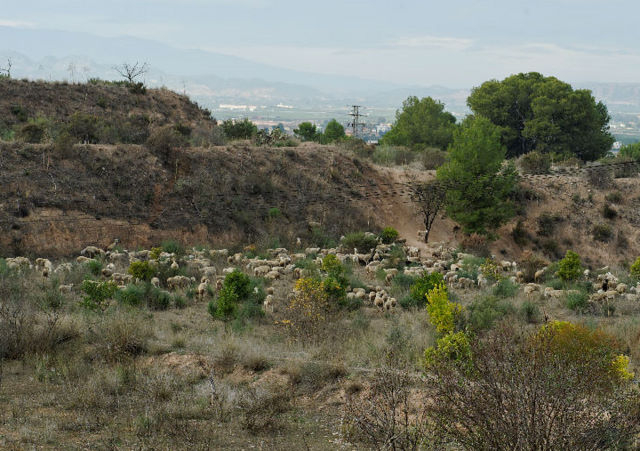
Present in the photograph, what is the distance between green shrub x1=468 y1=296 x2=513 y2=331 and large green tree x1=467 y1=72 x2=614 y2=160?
112ft

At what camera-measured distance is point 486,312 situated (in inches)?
495

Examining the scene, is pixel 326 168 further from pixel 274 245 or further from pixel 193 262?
pixel 193 262

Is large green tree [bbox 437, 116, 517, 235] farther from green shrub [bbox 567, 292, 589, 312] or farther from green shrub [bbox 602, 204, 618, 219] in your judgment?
green shrub [bbox 567, 292, 589, 312]

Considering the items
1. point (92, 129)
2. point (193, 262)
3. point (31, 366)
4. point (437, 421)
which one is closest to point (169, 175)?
point (92, 129)

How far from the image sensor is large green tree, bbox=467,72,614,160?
45469mm

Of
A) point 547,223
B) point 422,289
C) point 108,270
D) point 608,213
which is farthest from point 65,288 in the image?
point 608,213

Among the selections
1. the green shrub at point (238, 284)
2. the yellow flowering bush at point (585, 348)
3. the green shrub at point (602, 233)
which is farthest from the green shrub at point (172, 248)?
the green shrub at point (602, 233)

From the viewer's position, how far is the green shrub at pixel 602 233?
32875 mm

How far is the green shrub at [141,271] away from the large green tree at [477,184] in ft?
→ 58.2

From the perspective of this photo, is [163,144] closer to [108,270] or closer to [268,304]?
[108,270]

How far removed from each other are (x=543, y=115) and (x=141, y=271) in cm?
3829

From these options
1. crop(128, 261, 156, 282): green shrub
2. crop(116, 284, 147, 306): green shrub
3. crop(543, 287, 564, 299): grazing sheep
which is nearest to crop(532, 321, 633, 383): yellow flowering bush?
crop(543, 287, 564, 299): grazing sheep

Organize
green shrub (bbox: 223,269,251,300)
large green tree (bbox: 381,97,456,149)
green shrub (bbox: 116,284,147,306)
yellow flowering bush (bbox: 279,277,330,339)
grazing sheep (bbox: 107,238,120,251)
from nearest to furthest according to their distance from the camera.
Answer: yellow flowering bush (bbox: 279,277,330,339), green shrub (bbox: 116,284,147,306), green shrub (bbox: 223,269,251,300), grazing sheep (bbox: 107,238,120,251), large green tree (bbox: 381,97,456,149)

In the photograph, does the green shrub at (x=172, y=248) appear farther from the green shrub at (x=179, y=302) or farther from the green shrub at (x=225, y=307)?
the green shrub at (x=225, y=307)
